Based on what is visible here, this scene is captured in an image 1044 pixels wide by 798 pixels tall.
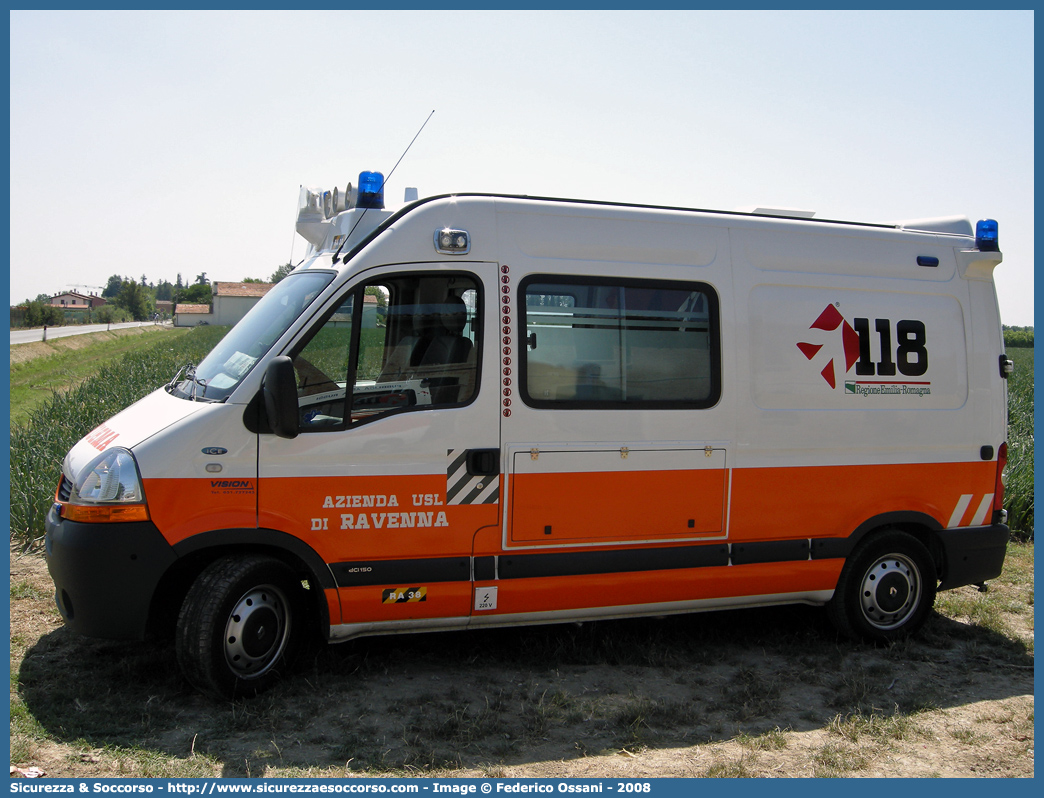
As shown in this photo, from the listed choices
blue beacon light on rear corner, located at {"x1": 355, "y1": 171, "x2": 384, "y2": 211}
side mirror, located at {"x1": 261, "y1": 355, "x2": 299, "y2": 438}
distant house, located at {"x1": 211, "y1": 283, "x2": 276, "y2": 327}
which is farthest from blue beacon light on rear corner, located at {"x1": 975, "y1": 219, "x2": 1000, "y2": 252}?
distant house, located at {"x1": 211, "y1": 283, "x2": 276, "y2": 327}

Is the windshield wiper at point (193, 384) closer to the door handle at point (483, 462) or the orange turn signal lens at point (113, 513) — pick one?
the orange turn signal lens at point (113, 513)

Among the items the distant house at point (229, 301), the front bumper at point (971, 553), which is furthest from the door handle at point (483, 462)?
the distant house at point (229, 301)

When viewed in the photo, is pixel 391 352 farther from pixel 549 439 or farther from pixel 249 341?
pixel 549 439

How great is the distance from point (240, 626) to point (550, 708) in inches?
69.9

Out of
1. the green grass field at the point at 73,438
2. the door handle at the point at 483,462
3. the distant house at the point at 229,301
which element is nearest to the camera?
the door handle at the point at 483,462

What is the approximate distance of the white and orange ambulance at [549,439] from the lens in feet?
14.7

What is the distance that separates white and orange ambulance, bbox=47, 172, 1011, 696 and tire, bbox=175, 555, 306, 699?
2 centimetres

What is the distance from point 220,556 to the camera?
4598mm

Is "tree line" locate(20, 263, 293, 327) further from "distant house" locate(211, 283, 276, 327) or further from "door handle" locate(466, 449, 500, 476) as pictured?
"door handle" locate(466, 449, 500, 476)

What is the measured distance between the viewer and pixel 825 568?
→ 5.70m

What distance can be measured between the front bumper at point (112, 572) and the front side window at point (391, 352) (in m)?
1.04

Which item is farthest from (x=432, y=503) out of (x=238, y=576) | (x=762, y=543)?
(x=762, y=543)

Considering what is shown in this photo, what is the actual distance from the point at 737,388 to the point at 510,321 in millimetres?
1596

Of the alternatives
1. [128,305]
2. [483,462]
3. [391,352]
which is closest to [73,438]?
[391,352]
